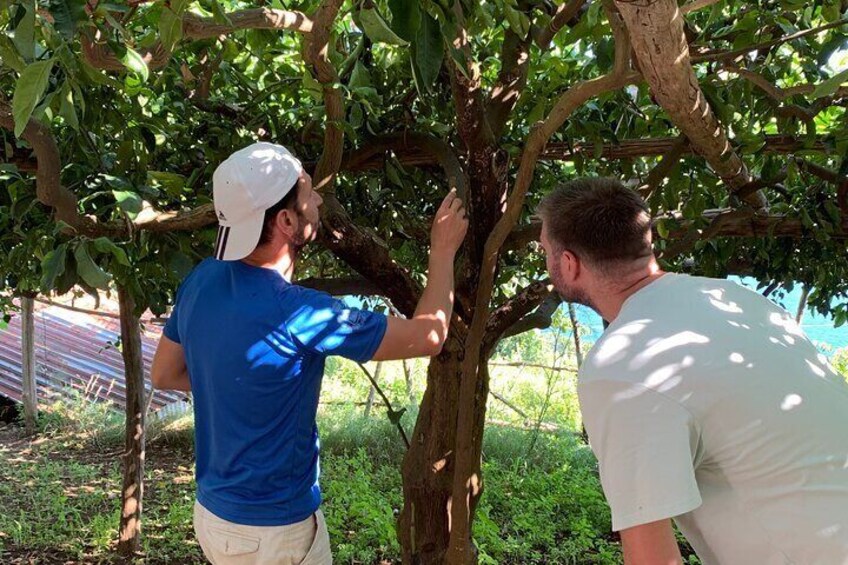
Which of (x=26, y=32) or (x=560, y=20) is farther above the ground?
(x=560, y=20)

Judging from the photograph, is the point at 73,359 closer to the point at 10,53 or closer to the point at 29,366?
the point at 29,366

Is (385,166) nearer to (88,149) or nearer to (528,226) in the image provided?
(528,226)

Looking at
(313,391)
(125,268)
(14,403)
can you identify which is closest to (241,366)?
(313,391)

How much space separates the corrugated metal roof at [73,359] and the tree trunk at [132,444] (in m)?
2.30

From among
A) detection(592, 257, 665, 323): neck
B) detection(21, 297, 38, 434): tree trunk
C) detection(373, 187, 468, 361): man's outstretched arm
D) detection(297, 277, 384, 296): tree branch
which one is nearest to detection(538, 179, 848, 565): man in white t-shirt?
detection(592, 257, 665, 323): neck

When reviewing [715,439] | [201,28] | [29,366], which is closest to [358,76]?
[201,28]

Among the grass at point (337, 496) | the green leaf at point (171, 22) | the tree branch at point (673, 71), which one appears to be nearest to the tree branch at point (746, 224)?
the tree branch at point (673, 71)

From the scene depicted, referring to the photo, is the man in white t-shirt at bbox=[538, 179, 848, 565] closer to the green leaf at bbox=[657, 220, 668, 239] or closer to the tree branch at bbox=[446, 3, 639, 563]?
the tree branch at bbox=[446, 3, 639, 563]

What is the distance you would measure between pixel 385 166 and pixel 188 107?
0.77 meters

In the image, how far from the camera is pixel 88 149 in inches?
83.3

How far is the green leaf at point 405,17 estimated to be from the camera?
0.96 metres

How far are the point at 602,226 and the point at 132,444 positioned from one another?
12.0 ft

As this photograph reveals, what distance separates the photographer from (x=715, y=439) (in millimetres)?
1232

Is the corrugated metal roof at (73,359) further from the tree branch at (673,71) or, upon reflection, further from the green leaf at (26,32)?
the green leaf at (26,32)
